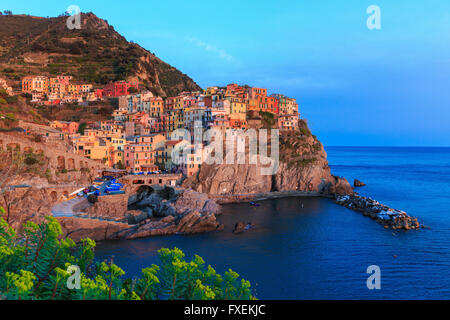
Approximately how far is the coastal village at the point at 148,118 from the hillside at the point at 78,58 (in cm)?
880

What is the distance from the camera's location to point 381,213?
39.0m

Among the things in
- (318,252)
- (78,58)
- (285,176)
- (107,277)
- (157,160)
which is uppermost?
(78,58)

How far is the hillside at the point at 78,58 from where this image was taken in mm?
88125

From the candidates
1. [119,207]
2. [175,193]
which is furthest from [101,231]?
[175,193]

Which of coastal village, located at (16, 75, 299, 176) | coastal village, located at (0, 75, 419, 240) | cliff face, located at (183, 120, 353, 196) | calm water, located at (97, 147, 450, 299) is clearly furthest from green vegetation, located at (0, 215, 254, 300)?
coastal village, located at (16, 75, 299, 176)

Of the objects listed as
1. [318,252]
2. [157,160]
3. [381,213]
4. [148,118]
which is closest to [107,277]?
[318,252]

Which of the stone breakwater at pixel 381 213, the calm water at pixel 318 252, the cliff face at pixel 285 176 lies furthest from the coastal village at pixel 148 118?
the stone breakwater at pixel 381 213

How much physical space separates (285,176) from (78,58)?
256 ft

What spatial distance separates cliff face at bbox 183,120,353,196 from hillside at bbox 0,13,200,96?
161 feet

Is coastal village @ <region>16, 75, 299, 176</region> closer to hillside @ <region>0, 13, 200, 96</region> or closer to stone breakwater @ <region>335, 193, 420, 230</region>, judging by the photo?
hillside @ <region>0, 13, 200, 96</region>

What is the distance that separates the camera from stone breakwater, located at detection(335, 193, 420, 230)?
117ft

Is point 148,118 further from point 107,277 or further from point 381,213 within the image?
Answer: point 107,277
